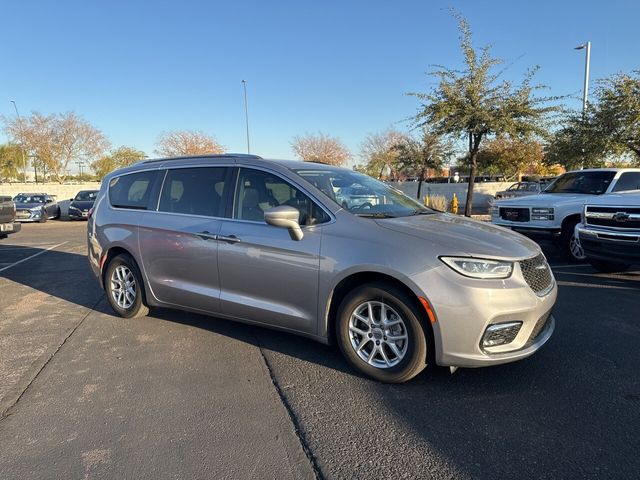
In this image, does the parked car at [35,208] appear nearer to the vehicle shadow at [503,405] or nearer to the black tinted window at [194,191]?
the black tinted window at [194,191]

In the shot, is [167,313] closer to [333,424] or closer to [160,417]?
[160,417]

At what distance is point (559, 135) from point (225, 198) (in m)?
20.2

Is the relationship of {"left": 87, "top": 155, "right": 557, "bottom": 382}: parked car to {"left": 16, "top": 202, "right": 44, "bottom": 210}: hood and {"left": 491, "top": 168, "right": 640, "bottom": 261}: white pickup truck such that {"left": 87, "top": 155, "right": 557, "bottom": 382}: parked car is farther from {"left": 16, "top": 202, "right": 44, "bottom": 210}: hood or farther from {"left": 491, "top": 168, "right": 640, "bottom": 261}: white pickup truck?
{"left": 16, "top": 202, "right": 44, "bottom": 210}: hood

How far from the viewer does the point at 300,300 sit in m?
3.87

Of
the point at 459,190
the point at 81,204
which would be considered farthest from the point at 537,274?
the point at 459,190

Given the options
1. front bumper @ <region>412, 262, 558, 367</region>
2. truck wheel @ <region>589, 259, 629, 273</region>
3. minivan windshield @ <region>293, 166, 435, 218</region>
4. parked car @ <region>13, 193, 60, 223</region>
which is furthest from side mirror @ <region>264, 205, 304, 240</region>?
parked car @ <region>13, 193, 60, 223</region>

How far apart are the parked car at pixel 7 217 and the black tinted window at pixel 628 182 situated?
532 inches

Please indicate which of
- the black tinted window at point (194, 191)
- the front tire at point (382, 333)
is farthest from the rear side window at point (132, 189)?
the front tire at point (382, 333)

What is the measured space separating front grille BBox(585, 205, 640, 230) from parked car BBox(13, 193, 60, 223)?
21.9m

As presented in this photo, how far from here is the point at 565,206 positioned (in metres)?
8.80

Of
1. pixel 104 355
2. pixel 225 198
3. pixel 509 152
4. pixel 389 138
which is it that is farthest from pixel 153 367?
pixel 389 138

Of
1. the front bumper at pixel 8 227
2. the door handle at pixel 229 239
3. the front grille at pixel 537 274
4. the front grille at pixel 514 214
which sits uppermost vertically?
the door handle at pixel 229 239

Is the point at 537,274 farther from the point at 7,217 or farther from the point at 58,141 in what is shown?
the point at 58,141

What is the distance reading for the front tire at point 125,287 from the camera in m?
5.28
